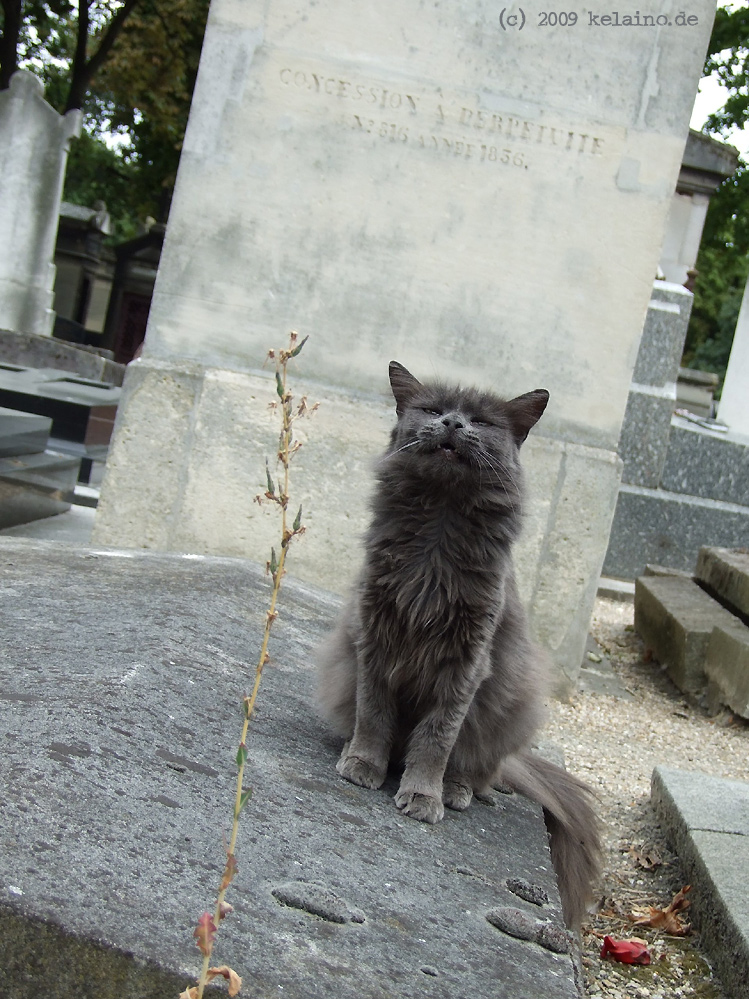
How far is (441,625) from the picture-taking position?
8.20 ft

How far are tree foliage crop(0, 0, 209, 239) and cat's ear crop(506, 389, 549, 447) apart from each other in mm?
15409

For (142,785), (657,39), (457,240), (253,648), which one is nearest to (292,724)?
(253,648)

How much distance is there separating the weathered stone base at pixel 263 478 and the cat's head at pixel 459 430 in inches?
90.9

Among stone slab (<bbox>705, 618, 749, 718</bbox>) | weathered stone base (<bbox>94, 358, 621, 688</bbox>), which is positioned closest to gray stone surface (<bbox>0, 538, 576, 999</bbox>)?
weathered stone base (<bbox>94, 358, 621, 688</bbox>)

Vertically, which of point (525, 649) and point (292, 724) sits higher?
point (525, 649)

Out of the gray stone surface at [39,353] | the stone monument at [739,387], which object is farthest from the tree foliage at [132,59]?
the stone monument at [739,387]

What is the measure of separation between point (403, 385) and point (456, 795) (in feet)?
3.79

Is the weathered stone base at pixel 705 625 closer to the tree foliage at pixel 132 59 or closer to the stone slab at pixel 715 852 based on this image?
the stone slab at pixel 715 852

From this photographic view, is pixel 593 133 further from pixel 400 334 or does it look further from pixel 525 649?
pixel 525 649

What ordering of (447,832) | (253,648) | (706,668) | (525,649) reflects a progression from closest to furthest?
(447,832)
(525,649)
(253,648)
(706,668)

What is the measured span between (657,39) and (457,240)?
4.65 feet

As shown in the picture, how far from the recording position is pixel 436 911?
1.91 meters

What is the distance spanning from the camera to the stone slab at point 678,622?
5828 millimetres

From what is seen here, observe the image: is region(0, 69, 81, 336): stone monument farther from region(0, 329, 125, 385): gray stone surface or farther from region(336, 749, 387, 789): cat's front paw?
region(336, 749, 387, 789): cat's front paw
